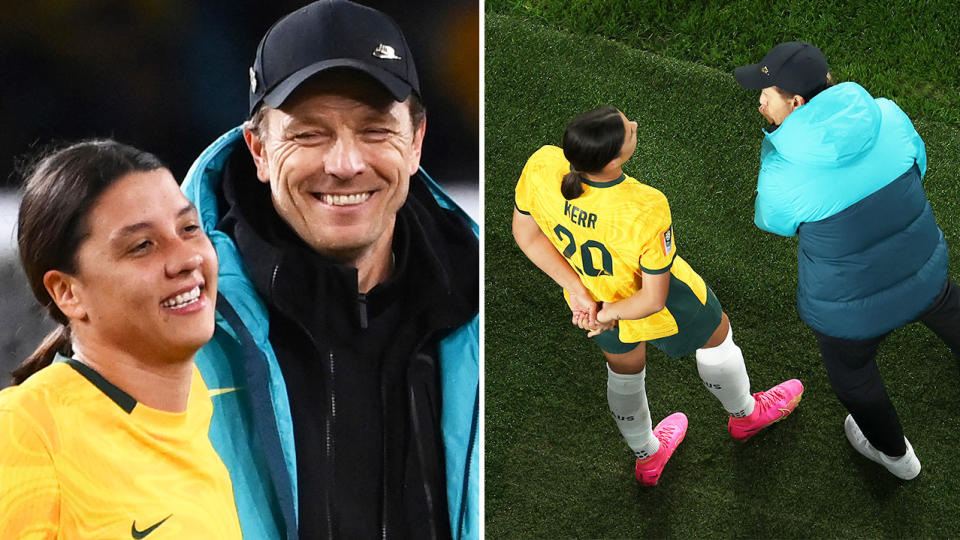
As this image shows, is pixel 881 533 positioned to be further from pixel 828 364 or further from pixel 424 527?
pixel 424 527

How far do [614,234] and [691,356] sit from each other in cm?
109

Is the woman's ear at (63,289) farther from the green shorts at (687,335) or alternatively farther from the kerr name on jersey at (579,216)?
the green shorts at (687,335)

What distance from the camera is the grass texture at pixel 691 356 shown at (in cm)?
277

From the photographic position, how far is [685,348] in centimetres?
240

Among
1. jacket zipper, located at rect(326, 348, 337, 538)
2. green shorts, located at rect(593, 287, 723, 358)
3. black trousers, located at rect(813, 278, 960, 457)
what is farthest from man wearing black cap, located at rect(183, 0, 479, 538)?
black trousers, located at rect(813, 278, 960, 457)

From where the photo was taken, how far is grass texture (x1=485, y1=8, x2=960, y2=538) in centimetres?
277

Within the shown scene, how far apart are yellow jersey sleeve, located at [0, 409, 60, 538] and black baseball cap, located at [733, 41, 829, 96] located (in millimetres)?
1910

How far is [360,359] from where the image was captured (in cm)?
174

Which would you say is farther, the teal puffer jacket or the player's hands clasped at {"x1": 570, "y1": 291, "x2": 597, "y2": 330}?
the player's hands clasped at {"x1": 570, "y1": 291, "x2": 597, "y2": 330}

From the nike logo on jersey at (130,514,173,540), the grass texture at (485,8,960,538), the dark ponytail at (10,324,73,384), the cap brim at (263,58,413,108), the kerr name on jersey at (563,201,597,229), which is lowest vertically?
the grass texture at (485,8,960,538)

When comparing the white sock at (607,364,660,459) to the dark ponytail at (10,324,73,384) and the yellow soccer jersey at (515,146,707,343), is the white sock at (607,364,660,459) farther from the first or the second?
the dark ponytail at (10,324,73,384)

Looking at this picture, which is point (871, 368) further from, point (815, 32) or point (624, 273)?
point (815, 32)

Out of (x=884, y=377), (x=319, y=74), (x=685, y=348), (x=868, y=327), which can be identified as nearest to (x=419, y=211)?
(x=319, y=74)

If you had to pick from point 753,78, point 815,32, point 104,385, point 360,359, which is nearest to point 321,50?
point 360,359
